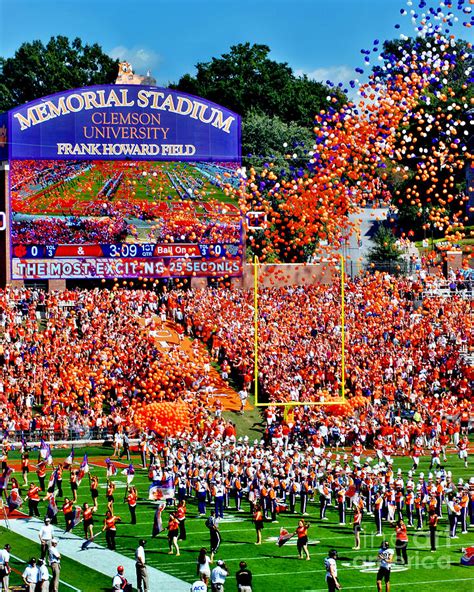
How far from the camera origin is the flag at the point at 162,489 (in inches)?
1027

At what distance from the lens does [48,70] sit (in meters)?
71.7

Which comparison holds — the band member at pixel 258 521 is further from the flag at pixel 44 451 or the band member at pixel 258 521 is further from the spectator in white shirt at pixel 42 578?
the flag at pixel 44 451

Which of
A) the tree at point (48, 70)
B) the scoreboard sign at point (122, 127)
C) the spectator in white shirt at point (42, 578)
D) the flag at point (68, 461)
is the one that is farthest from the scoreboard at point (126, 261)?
the tree at point (48, 70)

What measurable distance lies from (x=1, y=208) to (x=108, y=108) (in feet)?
14.6

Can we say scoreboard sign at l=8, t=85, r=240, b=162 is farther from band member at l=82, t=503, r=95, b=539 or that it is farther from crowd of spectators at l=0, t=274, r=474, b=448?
band member at l=82, t=503, r=95, b=539

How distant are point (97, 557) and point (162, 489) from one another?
12.4 feet

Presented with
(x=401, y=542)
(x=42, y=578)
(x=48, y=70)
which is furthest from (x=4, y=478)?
(x=48, y=70)

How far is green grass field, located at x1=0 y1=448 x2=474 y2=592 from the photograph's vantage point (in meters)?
20.9

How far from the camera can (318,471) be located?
26844mm

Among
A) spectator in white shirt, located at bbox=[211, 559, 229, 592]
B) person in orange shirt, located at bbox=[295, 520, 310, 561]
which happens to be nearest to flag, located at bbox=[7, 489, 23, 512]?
person in orange shirt, located at bbox=[295, 520, 310, 561]

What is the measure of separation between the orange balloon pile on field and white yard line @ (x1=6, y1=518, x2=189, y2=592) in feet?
24.9

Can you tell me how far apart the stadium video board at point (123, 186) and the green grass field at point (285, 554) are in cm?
1394

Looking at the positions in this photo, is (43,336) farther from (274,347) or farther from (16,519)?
(16,519)

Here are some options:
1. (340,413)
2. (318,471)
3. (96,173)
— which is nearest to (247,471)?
(318,471)
